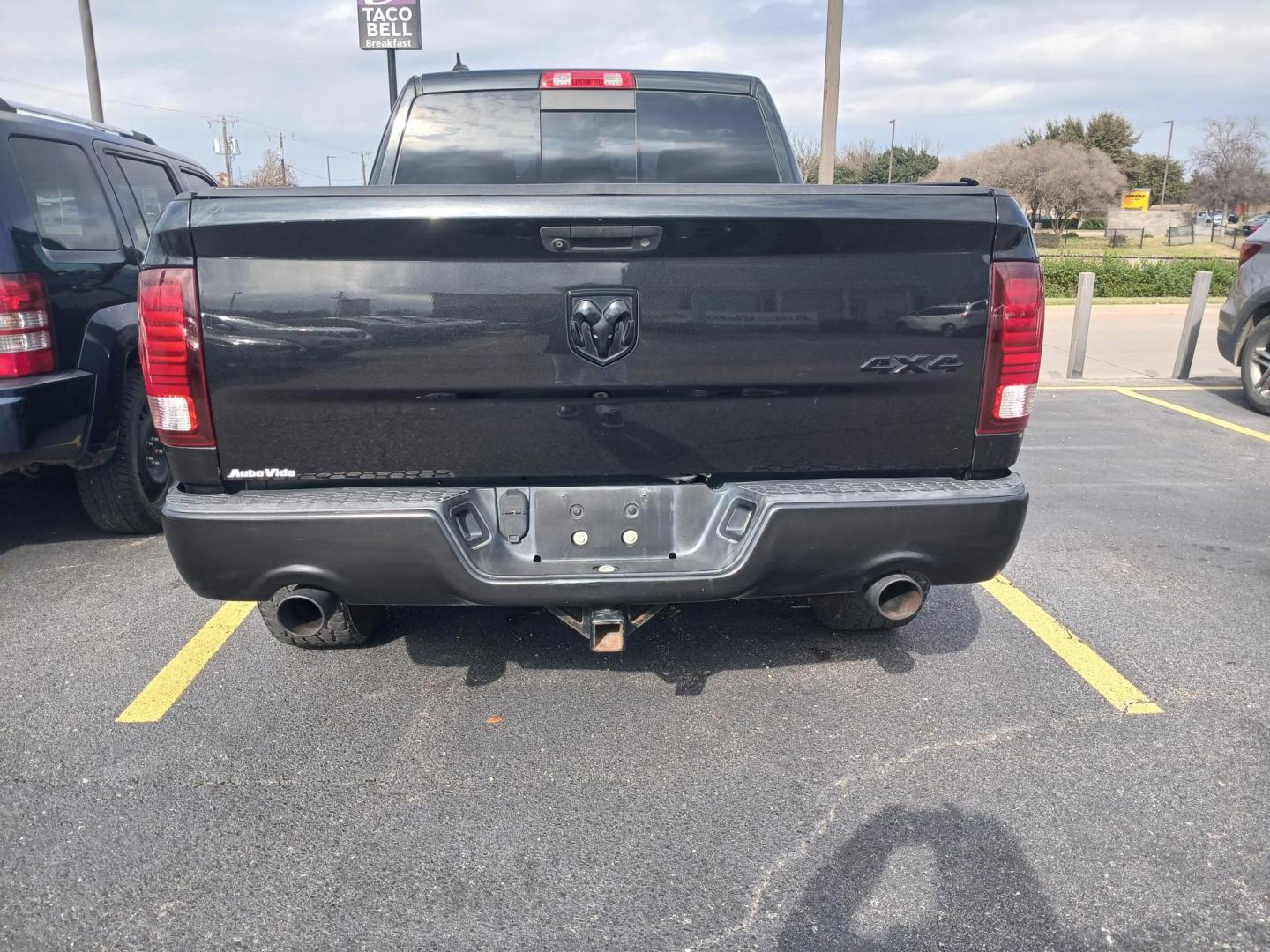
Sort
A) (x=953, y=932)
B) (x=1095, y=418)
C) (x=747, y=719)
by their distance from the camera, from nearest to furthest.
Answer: (x=953, y=932)
(x=747, y=719)
(x=1095, y=418)

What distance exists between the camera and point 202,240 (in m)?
2.40

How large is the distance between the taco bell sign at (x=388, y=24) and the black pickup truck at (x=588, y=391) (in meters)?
12.3

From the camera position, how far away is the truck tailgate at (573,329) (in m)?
2.43

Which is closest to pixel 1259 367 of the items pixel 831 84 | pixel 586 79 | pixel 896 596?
pixel 831 84

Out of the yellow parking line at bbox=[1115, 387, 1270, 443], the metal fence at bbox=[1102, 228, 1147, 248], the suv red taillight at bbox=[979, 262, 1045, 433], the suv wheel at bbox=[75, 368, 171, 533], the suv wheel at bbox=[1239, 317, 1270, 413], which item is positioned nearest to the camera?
the suv red taillight at bbox=[979, 262, 1045, 433]

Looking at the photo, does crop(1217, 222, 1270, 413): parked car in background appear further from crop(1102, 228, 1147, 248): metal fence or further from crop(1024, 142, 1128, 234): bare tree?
crop(1024, 142, 1128, 234): bare tree

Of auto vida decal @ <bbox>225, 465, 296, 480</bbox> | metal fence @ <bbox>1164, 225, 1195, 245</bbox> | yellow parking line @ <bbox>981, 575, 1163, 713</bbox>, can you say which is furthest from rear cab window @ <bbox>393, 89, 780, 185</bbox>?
metal fence @ <bbox>1164, 225, 1195, 245</bbox>

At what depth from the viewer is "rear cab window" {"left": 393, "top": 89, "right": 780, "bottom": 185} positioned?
395 cm

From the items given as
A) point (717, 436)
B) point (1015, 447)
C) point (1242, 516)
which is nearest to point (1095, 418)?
point (1242, 516)

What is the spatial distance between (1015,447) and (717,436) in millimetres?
856

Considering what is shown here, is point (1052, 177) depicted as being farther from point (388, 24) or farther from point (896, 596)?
point (896, 596)

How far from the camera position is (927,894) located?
7.51ft

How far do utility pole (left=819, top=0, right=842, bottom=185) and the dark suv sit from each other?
22.1 ft

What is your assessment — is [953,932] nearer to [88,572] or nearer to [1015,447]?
[1015,447]
